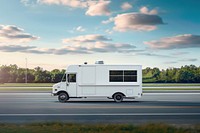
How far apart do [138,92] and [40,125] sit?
11272 millimetres

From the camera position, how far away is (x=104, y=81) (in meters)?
20.6

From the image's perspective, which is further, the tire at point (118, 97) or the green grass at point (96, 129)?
the tire at point (118, 97)

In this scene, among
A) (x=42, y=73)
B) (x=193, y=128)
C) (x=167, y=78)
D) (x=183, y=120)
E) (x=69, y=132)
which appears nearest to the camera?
(x=69, y=132)

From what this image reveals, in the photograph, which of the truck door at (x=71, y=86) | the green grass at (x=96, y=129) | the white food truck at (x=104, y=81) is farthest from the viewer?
the truck door at (x=71, y=86)

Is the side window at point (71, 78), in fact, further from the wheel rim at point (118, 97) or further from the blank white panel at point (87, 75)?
the wheel rim at point (118, 97)

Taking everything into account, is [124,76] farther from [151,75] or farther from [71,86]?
[151,75]

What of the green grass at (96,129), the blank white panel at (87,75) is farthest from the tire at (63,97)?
the green grass at (96,129)

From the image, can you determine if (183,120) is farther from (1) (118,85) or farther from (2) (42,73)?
(2) (42,73)

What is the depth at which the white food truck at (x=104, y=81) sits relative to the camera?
2056 cm

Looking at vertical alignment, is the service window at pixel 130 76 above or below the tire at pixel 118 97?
above

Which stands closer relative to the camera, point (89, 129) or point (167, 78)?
point (89, 129)

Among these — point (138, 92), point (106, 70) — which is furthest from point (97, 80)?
point (138, 92)

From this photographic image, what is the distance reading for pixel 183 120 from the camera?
A: 1233 centimetres

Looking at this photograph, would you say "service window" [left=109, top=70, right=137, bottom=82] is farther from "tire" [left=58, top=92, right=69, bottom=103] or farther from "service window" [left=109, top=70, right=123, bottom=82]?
"tire" [left=58, top=92, right=69, bottom=103]
